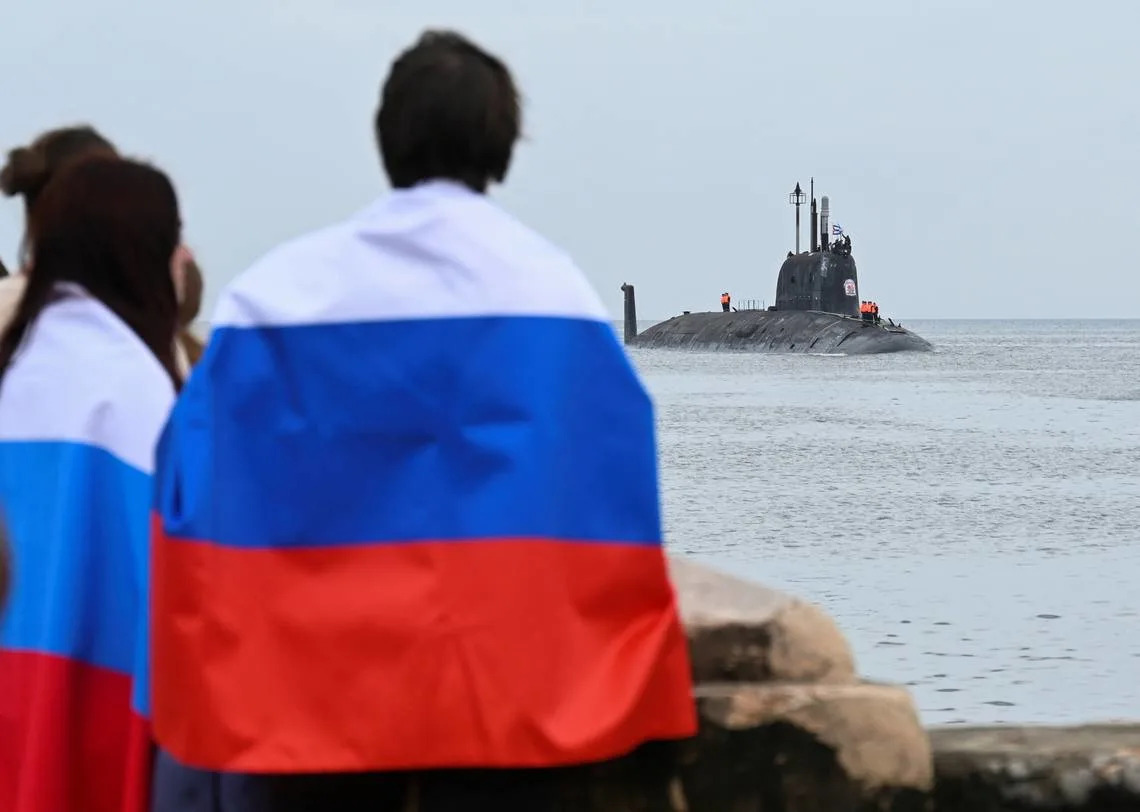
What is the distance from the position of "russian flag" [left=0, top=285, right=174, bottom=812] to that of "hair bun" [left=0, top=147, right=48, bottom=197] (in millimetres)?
631

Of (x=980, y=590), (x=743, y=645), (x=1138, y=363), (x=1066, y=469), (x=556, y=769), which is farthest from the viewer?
(x=1138, y=363)

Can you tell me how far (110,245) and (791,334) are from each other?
8188 cm

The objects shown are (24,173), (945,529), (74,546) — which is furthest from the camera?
(945,529)

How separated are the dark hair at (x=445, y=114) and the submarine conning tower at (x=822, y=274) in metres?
77.2

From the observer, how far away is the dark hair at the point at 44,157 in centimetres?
358

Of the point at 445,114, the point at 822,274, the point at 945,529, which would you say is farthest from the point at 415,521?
the point at 822,274

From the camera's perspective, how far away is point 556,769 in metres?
2.59

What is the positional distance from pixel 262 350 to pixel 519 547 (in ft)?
1.55

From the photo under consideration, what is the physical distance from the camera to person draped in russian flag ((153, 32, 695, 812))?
2.44 meters

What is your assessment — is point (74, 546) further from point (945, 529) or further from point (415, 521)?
point (945, 529)

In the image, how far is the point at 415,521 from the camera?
2477mm

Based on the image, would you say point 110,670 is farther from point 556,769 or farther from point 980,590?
point 980,590

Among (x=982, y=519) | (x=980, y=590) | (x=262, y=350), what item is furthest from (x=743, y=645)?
(x=982, y=519)

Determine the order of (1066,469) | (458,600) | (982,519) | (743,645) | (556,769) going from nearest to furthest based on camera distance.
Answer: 1. (458,600)
2. (556,769)
3. (743,645)
4. (982,519)
5. (1066,469)
